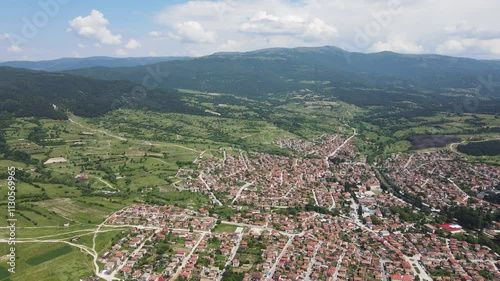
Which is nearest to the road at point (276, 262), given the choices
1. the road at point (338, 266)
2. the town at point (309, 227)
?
the town at point (309, 227)

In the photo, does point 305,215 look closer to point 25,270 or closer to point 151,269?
point 151,269

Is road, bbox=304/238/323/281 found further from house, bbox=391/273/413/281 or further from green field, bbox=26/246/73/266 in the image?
green field, bbox=26/246/73/266

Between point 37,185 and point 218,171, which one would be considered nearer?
point 37,185

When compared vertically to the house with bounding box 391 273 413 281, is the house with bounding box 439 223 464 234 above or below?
below

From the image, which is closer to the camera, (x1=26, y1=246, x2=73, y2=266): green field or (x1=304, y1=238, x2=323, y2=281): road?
(x1=304, y1=238, x2=323, y2=281): road

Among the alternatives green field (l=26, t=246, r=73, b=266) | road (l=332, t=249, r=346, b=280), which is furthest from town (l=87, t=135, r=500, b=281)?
green field (l=26, t=246, r=73, b=266)

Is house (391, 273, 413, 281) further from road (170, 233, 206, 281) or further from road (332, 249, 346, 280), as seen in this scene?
road (170, 233, 206, 281)

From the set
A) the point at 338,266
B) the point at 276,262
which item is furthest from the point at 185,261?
the point at 338,266

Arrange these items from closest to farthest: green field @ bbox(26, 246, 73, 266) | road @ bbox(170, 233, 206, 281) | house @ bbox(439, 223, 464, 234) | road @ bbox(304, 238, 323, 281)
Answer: road @ bbox(170, 233, 206, 281) < road @ bbox(304, 238, 323, 281) < green field @ bbox(26, 246, 73, 266) < house @ bbox(439, 223, 464, 234)

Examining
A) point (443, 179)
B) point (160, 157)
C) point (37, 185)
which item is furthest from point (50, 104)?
point (443, 179)

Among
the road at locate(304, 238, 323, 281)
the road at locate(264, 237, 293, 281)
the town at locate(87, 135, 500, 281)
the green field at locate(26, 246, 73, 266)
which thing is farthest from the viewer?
the green field at locate(26, 246, 73, 266)

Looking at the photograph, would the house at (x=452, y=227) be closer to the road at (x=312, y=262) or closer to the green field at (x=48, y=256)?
the road at (x=312, y=262)
